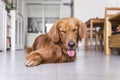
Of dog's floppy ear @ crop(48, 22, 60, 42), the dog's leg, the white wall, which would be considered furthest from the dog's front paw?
the white wall

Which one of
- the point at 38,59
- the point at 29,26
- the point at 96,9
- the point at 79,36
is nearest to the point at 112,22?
the point at 79,36

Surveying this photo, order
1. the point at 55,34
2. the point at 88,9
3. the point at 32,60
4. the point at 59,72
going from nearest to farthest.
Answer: the point at 59,72 → the point at 32,60 → the point at 55,34 → the point at 88,9

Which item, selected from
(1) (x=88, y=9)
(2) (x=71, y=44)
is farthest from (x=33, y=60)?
(1) (x=88, y=9)

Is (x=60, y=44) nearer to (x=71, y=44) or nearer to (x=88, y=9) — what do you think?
(x=71, y=44)

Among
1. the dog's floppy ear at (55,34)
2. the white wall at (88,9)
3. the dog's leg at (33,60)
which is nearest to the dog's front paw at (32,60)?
the dog's leg at (33,60)

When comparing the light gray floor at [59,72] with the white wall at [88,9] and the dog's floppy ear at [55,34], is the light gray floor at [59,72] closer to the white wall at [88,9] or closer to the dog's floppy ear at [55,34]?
the dog's floppy ear at [55,34]

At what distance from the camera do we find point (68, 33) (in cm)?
166

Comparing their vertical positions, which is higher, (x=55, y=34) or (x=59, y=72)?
(x=55, y=34)

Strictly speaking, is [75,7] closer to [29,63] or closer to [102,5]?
[102,5]

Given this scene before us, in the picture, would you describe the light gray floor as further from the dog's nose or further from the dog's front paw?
the dog's nose

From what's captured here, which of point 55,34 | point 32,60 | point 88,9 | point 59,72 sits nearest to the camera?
point 59,72

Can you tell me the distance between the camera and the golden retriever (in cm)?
163

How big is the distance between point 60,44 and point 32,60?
31cm

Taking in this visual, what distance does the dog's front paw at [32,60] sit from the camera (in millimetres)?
1556
